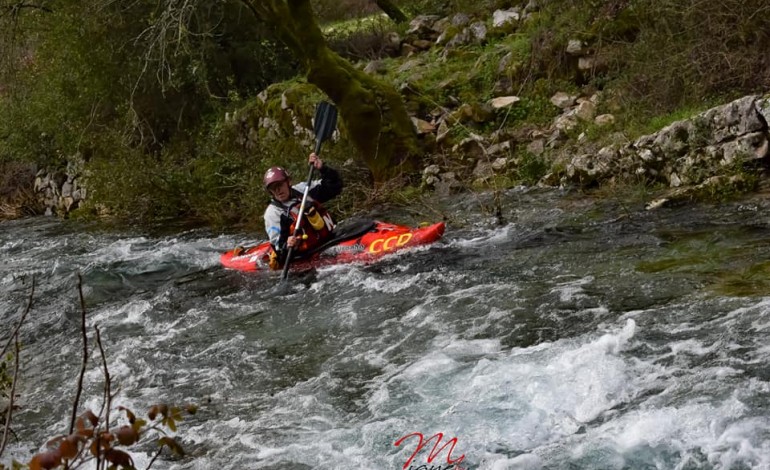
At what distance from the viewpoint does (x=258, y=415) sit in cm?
456

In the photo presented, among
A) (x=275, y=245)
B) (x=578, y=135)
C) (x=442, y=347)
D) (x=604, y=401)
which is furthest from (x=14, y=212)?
(x=604, y=401)

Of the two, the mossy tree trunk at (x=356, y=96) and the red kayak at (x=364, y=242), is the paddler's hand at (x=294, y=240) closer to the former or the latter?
the red kayak at (x=364, y=242)

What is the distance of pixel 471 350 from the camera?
192 inches

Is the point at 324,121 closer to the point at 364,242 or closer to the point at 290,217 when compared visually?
the point at 290,217

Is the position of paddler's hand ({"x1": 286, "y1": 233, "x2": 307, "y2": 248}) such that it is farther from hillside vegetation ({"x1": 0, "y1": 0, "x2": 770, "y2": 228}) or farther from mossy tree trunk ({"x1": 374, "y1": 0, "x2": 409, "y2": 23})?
A: mossy tree trunk ({"x1": 374, "y1": 0, "x2": 409, "y2": 23})

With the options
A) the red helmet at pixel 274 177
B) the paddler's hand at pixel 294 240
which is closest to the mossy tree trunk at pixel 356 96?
the red helmet at pixel 274 177

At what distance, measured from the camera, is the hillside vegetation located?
345 inches

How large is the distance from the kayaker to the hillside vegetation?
1426 millimetres

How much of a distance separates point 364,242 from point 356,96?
3.56m

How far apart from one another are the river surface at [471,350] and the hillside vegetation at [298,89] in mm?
1784

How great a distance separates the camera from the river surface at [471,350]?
3688 mm

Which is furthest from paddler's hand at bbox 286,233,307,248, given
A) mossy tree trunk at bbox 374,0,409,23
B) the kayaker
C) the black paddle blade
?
mossy tree trunk at bbox 374,0,409,23

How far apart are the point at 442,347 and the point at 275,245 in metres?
3.02

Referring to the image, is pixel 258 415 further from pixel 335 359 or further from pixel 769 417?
pixel 769 417
